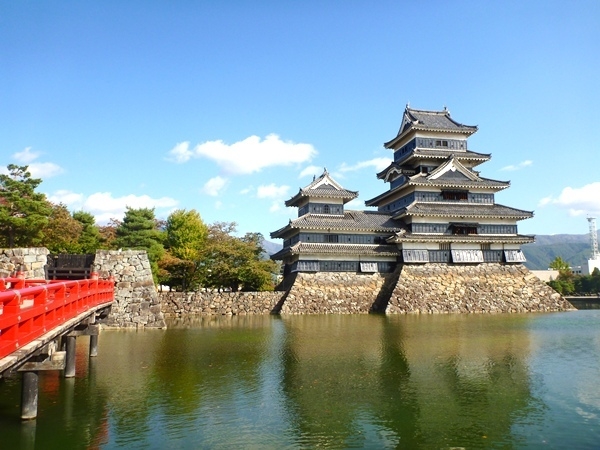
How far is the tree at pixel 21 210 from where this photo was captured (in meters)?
27.7

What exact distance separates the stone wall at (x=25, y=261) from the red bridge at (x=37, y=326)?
7171 mm

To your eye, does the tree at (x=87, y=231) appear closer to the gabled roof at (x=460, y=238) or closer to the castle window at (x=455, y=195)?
→ the gabled roof at (x=460, y=238)

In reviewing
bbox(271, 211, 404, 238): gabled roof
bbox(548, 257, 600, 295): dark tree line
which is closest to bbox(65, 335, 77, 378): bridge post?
bbox(271, 211, 404, 238): gabled roof

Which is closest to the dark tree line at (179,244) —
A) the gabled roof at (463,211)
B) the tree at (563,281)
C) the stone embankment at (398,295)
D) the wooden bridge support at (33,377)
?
the stone embankment at (398,295)

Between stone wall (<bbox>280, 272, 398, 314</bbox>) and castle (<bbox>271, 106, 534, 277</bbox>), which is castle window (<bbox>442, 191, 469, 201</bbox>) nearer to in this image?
castle (<bbox>271, 106, 534, 277</bbox>)

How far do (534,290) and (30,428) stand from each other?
36.7m

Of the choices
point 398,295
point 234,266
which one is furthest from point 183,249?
point 398,295

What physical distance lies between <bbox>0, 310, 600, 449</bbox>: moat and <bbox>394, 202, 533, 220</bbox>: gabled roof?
19.4 meters

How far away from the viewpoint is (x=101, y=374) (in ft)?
42.4

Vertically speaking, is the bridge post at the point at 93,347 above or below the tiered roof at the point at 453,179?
below

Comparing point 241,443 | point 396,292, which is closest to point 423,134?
point 396,292

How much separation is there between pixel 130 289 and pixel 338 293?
657 inches

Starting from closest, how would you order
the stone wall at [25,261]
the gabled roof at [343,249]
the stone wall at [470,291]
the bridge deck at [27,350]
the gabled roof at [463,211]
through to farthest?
the bridge deck at [27,350] → the stone wall at [25,261] → the stone wall at [470,291] → the gabled roof at [343,249] → the gabled roof at [463,211]

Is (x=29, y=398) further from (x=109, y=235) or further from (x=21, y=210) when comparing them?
(x=109, y=235)
